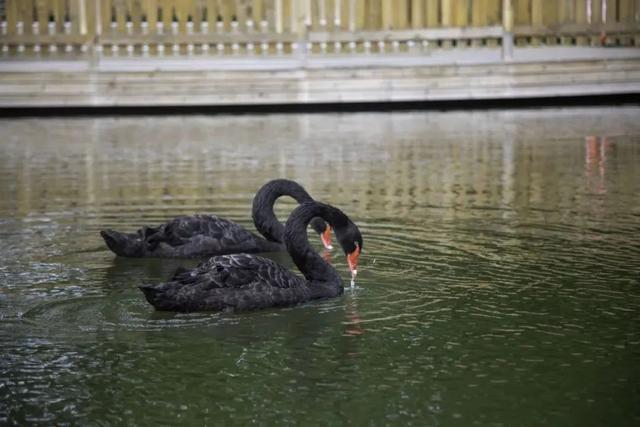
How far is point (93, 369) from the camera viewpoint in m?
5.24

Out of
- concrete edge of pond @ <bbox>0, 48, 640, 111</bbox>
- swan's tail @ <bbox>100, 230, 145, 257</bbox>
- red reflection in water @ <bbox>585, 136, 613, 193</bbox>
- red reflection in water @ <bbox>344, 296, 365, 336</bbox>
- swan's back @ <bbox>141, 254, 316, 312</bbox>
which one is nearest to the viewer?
red reflection in water @ <bbox>344, 296, 365, 336</bbox>

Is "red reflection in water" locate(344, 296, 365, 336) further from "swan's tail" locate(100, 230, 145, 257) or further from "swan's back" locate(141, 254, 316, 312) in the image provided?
"swan's tail" locate(100, 230, 145, 257)

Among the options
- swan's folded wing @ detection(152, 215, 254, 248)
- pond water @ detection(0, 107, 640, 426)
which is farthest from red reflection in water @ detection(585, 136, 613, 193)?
swan's folded wing @ detection(152, 215, 254, 248)

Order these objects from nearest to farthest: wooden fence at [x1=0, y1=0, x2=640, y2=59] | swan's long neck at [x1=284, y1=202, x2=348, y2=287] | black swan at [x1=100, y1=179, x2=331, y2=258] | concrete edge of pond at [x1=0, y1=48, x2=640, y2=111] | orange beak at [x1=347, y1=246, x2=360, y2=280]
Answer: swan's long neck at [x1=284, y1=202, x2=348, y2=287] → orange beak at [x1=347, y1=246, x2=360, y2=280] → black swan at [x1=100, y1=179, x2=331, y2=258] → concrete edge of pond at [x1=0, y1=48, x2=640, y2=111] → wooden fence at [x1=0, y1=0, x2=640, y2=59]

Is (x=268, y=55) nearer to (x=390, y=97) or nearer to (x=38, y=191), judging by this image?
(x=390, y=97)

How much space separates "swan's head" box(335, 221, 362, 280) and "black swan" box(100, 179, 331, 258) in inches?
43.7

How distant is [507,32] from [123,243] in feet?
38.0

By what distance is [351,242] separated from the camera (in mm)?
6750

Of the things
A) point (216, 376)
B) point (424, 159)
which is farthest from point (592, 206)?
point (216, 376)

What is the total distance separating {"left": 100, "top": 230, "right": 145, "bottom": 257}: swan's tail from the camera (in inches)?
295

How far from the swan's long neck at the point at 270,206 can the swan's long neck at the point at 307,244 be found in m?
1.38

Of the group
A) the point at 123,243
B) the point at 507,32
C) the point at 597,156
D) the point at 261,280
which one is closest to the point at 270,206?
the point at 123,243

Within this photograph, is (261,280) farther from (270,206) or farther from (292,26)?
(292,26)

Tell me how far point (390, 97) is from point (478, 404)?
1345 centimetres
